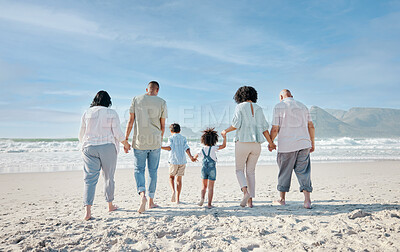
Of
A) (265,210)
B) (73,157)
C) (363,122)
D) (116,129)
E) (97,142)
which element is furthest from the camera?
(363,122)

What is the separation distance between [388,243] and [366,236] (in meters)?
0.21

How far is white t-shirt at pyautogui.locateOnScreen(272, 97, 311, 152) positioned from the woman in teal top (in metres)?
0.23

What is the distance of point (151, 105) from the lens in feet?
13.0

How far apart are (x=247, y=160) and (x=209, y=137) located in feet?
2.48

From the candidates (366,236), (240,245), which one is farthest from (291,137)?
(240,245)

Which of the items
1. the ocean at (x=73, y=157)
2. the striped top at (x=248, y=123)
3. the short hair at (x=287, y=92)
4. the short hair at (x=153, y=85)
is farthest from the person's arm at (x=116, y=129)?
the ocean at (x=73, y=157)

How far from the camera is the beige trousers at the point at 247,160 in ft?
12.6

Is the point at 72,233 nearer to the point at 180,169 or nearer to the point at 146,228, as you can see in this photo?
the point at 146,228

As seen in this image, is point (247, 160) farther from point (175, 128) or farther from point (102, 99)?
point (102, 99)

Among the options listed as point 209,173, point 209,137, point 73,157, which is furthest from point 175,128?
point 73,157

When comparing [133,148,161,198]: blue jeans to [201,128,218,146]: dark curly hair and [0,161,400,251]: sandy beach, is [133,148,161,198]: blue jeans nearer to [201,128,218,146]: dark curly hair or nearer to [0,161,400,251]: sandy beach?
[0,161,400,251]: sandy beach

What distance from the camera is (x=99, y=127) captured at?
11.4 feet

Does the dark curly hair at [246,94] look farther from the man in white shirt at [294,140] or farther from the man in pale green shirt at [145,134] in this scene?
the man in pale green shirt at [145,134]

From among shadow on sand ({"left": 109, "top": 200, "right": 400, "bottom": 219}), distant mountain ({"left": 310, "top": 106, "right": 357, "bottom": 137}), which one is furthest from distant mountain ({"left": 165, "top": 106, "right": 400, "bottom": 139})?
shadow on sand ({"left": 109, "top": 200, "right": 400, "bottom": 219})
